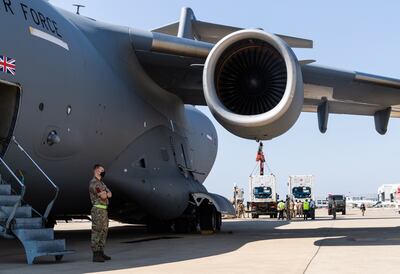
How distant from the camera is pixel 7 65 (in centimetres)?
777

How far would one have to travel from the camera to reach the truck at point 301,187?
3472cm

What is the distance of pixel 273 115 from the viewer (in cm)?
1000

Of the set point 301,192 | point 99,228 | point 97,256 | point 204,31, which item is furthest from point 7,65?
point 301,192

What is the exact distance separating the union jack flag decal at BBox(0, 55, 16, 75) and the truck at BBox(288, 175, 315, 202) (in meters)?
28.1

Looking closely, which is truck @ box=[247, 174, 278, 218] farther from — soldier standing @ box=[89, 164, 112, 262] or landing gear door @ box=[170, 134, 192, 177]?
soldier standing @ box=[89, 164, 112, 262]

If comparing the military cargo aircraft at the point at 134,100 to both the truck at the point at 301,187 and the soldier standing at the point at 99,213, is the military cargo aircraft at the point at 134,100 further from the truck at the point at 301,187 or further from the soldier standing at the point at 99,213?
the truck at the point at 301,187

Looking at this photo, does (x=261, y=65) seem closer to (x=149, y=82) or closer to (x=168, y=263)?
(x=149, y=82)

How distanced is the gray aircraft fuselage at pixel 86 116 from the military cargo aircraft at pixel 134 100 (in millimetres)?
22

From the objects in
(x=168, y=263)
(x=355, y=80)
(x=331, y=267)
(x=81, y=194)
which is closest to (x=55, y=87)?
(x=81, y=194)

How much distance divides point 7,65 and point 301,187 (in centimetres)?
2891

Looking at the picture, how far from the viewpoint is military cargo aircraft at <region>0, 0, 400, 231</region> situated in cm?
835

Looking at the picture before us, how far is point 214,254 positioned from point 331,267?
7.17ft

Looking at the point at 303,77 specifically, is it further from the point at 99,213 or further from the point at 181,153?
the point at 99,213

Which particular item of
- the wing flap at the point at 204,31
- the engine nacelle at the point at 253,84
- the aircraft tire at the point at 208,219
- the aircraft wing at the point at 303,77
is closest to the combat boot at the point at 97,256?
the engine nacelle at the point at 253,84
